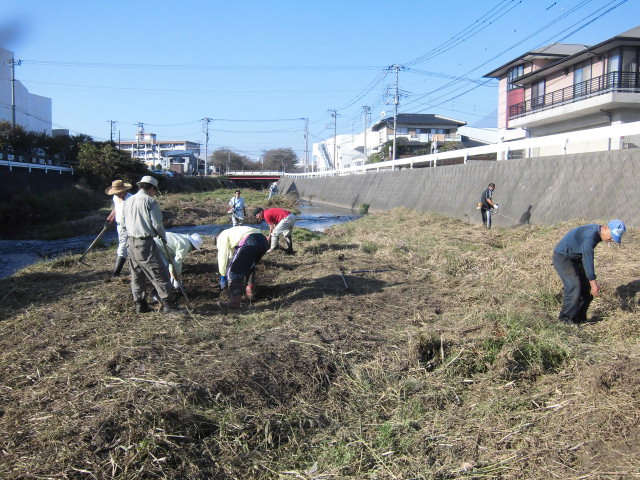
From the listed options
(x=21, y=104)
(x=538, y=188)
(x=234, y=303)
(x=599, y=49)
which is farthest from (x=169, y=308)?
(x=21, y=104)

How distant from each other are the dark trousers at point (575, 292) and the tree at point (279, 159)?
116243 millimetres

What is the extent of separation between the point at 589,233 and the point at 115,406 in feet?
15.9

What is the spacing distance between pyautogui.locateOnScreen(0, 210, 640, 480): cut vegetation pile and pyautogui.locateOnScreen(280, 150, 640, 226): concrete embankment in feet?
13.5

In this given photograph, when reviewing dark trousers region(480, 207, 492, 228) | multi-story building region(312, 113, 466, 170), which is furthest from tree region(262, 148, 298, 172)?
dark trousers region(480, 207, 492, 228)

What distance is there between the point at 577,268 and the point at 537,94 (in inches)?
1125

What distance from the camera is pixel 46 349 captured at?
4.56 meters

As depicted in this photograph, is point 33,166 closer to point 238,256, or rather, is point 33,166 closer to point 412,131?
point 238,256

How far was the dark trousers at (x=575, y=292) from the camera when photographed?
5492 mm

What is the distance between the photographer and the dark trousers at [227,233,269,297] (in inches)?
243

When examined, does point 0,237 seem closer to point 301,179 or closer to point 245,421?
point 245,421

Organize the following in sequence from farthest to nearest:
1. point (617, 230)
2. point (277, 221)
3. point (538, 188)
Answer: point (538, 188) < point (277, 221) < point (617, 230)

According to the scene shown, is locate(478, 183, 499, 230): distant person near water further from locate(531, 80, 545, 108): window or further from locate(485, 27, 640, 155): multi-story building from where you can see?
locate(531, 80, 545, 108): window

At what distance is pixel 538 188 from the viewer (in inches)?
525

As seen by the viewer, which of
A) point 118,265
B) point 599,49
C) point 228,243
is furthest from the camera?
point 599,49
